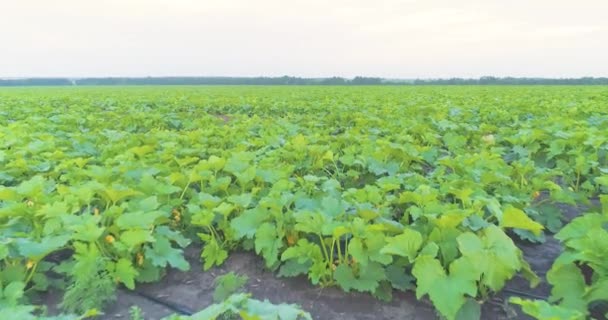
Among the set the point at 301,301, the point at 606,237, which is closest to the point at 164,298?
the point at 301,301

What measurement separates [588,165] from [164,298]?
3.40 metres

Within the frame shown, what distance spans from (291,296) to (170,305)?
0.60 meters

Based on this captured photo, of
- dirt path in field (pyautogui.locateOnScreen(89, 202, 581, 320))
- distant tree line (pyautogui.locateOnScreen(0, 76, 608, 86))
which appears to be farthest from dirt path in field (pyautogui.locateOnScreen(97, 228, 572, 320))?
distant tree line (pyautogui.locateOnScreen(0, 76, 608, 86))

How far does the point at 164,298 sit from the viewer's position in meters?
2.26

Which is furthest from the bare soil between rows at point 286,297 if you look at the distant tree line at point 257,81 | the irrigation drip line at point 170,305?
the distant tree line at point 257,81

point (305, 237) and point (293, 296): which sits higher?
point (305, 237)

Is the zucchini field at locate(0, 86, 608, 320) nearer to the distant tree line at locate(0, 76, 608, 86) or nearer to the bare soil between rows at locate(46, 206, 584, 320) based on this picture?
the bare soil between rows at locate(46, 206, 584, 320)

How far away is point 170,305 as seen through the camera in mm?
2197

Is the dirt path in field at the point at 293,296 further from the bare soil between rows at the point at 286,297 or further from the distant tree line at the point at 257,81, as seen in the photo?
the distant tree line at the point at 257,81

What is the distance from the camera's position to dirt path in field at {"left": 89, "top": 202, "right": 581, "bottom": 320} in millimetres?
2062

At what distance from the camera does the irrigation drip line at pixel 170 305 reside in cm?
213

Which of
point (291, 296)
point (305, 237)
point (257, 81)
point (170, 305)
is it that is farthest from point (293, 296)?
point (257, 81)

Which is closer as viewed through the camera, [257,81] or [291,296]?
[291,296]

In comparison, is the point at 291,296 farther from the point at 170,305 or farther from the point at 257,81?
the point at 257,81
